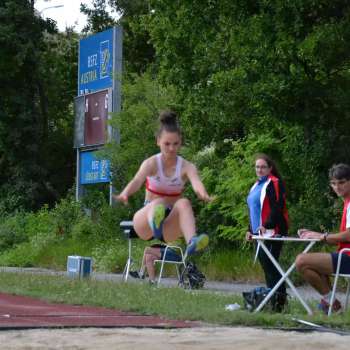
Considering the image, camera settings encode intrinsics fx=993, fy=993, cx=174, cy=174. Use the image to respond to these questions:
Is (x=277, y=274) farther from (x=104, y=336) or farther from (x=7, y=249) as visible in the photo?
(x=7, y=249)

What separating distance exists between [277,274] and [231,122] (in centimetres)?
849

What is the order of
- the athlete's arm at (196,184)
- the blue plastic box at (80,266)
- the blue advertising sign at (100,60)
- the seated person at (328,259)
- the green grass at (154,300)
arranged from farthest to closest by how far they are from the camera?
the blue advertising sign at (100,60)
the blue plastic box at (80,266)
the seated person at (328,259)
the green grass at (154,300)
the athlete's arm at (196,184)

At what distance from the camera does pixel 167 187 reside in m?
8.39

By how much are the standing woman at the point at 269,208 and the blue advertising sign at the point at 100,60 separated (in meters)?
16.0

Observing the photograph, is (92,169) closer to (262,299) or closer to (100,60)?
(100,60)

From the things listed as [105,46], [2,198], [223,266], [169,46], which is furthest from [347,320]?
[2,198]

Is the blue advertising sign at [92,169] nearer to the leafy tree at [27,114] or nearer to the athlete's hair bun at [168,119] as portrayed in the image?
the leafy tree at [27,114]

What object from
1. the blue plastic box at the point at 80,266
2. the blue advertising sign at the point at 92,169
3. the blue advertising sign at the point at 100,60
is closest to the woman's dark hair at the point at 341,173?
the blue plastic box at the point at 80,266

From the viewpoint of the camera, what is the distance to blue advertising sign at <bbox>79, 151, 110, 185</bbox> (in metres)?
27.3

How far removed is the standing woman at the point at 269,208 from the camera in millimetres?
11692

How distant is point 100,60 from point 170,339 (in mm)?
21313

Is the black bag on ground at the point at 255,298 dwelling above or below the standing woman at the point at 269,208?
below

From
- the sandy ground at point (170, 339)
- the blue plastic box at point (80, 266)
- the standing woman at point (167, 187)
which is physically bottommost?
the sandy ground at point (170, 339)

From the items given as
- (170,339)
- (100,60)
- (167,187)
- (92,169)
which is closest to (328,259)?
(170,339)
